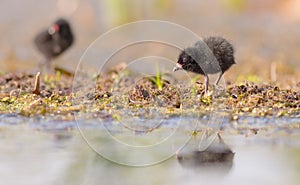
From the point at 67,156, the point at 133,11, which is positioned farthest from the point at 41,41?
the point at 67,156

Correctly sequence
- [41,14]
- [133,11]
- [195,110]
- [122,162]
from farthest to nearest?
[41,14] → [133,11] → [195,110] → [122,162]

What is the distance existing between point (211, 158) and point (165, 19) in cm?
858

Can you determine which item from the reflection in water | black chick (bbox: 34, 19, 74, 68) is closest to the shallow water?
the reflection in water

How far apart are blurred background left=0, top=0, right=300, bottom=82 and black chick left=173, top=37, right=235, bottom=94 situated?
483cm

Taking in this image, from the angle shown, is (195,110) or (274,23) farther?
(274,23)

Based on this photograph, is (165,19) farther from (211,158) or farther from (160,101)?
(211,158)

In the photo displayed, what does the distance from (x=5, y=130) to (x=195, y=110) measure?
5.96ft

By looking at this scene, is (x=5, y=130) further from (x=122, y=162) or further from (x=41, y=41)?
(x=41, y=41)

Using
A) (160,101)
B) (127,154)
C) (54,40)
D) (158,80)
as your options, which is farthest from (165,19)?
(127,154)

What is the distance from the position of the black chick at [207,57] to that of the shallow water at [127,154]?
29.1 inches

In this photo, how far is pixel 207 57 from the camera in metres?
7.57

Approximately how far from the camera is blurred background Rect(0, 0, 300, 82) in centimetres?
1325

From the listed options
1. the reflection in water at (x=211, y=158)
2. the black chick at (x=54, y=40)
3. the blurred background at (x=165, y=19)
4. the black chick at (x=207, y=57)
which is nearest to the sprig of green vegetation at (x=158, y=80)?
the black chick at (x=207, y=57)

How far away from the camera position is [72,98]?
7.89 m
